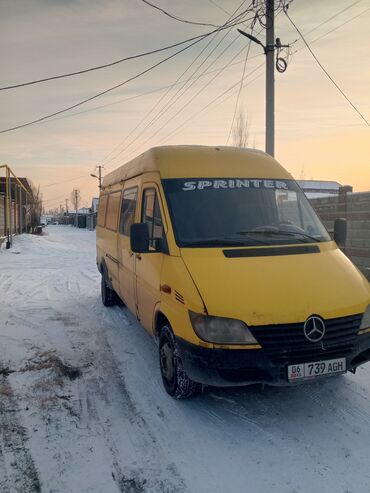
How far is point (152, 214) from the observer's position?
4797 mm

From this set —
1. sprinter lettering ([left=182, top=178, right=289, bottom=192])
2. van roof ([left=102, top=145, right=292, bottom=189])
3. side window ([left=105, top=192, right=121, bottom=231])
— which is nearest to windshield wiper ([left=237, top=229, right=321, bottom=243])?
sprinter lettering ([left=182, top=178, right=289, bottom=192])

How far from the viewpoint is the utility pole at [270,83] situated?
437 inches

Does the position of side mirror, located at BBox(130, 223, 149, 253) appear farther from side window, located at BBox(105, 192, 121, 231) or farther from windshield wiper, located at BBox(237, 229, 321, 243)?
→ side window, located at BBox(105, 192, 121, 231)

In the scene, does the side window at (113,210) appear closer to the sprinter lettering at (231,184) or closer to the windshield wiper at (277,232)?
the sprinter lettering at (231,184)

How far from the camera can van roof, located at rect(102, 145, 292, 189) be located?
4.71m

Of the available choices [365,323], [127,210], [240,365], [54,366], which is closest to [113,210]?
[127,210]

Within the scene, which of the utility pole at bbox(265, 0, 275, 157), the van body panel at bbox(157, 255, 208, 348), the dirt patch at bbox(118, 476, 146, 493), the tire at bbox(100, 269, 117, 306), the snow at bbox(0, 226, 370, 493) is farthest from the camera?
the utility pole at bbox(265, 0, 275, 157)

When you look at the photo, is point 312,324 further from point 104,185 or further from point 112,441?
point 104,185

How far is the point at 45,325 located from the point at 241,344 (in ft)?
14.9

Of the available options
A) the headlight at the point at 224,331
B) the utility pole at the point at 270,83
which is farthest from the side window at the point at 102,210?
the headlight at the point at 224,331

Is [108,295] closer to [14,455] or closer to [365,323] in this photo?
[14,455]

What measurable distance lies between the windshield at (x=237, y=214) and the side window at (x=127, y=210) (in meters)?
1.18

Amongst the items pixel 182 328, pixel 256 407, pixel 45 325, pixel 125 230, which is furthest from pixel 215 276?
pixel 45 325

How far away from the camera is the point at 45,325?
693cm
